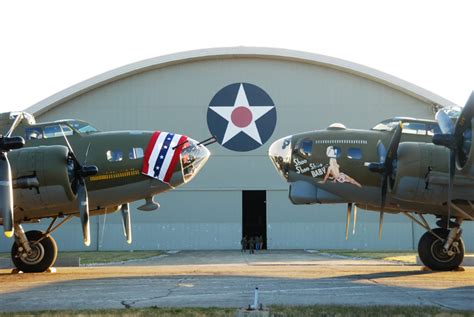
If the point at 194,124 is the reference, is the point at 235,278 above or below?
below

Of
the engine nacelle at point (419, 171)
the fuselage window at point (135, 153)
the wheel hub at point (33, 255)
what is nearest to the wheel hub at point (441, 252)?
the engine nacelle at point (419, 171)

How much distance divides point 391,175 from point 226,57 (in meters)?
37.6

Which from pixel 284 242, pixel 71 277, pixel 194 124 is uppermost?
pixel 194 124

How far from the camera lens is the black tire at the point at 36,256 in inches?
1047

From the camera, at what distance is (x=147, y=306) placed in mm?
15453

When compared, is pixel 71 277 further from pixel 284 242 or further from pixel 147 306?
pixel 284 242

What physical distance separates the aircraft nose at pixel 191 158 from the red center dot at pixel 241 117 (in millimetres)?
29760

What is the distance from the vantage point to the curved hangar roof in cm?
6038

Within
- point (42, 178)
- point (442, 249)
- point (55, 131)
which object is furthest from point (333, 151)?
point (42, 178)

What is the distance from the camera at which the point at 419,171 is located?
2397cm

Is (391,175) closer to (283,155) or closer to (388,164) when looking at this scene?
(388,164)

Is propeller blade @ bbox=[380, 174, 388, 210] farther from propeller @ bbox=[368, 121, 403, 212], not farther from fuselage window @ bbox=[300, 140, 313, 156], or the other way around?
fuselage window @ bbox=[300, 140, 313, 156]

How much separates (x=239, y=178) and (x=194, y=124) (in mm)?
5998

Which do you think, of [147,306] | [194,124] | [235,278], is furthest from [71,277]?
[194,124]
